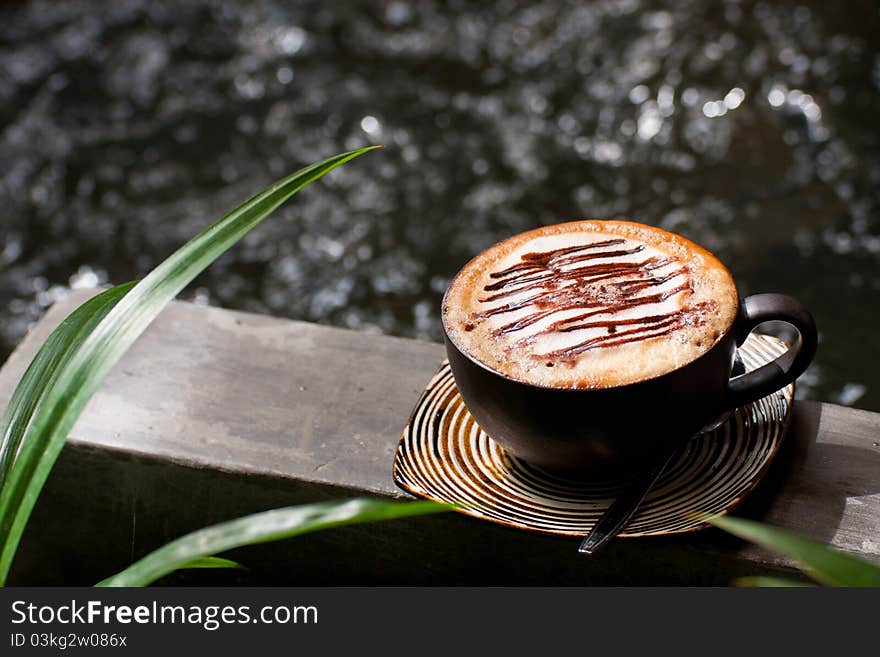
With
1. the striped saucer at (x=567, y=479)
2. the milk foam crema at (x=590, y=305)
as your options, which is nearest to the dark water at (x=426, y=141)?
the striped saucer at (x=567, y=479)

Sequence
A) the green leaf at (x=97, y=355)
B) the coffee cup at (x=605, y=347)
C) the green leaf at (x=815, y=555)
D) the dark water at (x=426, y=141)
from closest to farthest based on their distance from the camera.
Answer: the green leaf at (x=815, y=555)
the green leaf at (x=97, y=355)
the coffee cup at (x=605, y=347)
the dark water at (x=426, y=141)

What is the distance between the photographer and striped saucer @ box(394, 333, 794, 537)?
1.00 meters

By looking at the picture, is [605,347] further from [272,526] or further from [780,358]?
[272,526]

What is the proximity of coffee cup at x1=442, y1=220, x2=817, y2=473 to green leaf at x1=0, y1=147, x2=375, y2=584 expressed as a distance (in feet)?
0.98

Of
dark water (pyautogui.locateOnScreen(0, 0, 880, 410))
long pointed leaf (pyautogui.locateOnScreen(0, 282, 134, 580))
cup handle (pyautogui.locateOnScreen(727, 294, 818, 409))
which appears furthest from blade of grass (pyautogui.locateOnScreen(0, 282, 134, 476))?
dark water (pyautogui.locateOnScreen(0, 0, 880, 410))

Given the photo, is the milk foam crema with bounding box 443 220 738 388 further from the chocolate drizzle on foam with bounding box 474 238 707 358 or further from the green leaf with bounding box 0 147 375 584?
the green leaf with bounding box 0 147 375 584

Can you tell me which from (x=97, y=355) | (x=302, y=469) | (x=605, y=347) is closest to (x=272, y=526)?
(x=97, y=355)

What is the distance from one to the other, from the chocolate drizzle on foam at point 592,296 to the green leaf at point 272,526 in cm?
38

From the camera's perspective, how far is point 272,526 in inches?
24.7

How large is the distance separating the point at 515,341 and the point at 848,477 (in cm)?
44

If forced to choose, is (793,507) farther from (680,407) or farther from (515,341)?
(515,341)

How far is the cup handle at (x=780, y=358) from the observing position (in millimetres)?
990

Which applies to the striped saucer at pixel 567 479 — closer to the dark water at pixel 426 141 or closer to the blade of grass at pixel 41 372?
the blade of grass at pixel 41 372

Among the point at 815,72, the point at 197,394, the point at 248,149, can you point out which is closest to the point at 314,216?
the point at 248,149
